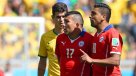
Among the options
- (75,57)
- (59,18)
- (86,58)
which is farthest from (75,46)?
(59,18)

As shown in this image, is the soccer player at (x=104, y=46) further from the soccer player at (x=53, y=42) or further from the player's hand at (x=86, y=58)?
the soccer player at (x=53, y=42)

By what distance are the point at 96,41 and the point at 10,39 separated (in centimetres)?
649

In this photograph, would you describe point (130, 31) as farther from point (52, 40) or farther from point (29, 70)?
point (52, 40)

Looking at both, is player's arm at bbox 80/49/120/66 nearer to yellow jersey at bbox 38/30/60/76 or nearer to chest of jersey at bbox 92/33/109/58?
chest of jersey at bbox 92/33/109/58

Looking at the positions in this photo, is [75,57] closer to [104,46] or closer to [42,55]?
[104,46]

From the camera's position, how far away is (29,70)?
12.7 metres

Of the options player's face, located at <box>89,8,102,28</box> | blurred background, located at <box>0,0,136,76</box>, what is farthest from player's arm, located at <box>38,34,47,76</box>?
player's face, located at <box>89,8,102,28</box>

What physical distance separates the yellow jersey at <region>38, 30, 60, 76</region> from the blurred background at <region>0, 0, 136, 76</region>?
4.00ft

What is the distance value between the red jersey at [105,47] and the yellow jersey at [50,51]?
1395mm

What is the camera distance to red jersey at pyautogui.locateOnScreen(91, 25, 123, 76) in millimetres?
6402

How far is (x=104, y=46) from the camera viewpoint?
6.46 m

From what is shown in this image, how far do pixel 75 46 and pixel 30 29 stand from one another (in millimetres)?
6073

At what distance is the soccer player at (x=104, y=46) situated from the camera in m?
6.34

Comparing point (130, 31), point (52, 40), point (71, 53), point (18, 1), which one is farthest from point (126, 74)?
point (71, 53)
